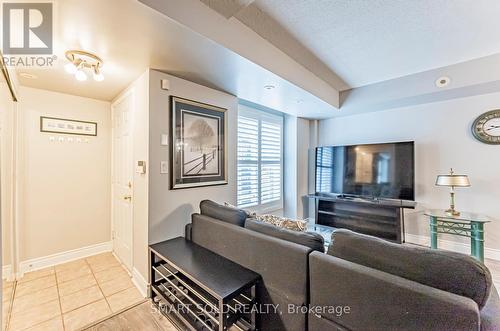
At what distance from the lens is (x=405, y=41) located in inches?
83.7

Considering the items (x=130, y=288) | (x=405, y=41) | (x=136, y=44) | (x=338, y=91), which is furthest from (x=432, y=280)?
(x=338, y=91)

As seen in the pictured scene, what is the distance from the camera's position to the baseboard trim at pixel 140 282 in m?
2.11

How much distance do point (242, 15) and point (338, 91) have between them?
2.46 metres

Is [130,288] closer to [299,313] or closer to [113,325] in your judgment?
[113,325]

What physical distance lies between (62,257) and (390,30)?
453 cm

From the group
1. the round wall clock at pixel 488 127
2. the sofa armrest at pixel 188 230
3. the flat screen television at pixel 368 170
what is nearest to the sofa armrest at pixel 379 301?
the sofa armrest at pixel 188 230

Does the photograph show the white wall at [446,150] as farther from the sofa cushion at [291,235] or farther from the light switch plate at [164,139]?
the light switch plate at [164,139]

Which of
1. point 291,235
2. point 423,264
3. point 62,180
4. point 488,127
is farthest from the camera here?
point 488,127

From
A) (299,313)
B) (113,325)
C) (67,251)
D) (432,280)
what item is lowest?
(113,325)

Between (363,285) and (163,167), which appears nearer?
(363,285)

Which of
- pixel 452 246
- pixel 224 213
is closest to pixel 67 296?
pixel 224 213

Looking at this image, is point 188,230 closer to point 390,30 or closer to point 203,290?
point 203,290

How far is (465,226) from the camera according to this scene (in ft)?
9.02

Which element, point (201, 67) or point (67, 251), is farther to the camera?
point (67, 251)
